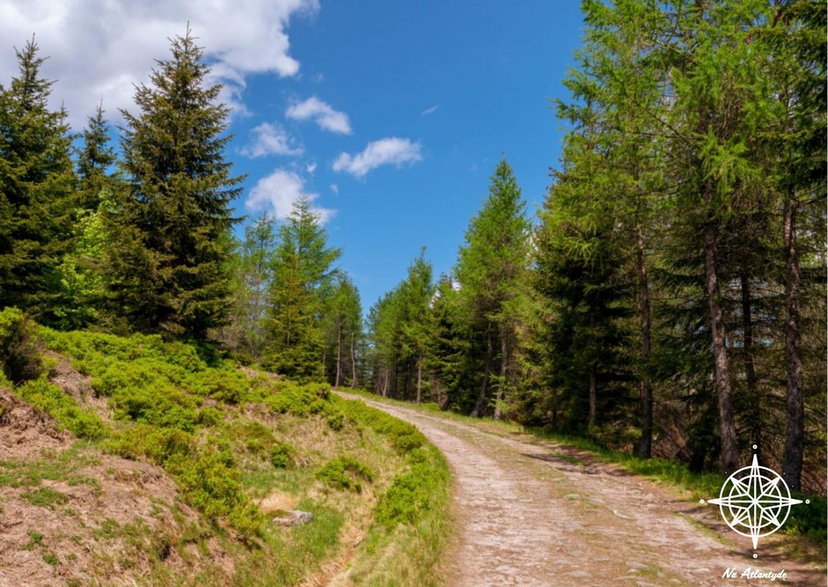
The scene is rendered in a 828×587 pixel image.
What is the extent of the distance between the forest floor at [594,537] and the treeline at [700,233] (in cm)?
272

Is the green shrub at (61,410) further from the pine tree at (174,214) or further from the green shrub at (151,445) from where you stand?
the pine tree at (174,214)

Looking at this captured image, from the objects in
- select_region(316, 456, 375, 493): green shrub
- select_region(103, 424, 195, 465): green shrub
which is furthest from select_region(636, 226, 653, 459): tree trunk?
select_region(103, 424, 195, 465): green shrub

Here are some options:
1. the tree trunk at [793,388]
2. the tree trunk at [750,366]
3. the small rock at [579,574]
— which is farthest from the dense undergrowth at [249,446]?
the tree trunk at [750,366]

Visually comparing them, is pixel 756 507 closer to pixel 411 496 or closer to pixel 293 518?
pixel 411 496

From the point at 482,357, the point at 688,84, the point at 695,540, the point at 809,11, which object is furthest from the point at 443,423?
the point at 809,11

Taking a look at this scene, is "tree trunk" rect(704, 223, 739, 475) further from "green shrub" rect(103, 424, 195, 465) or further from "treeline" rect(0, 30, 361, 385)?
"treeline" rect(0, 30, 361, 385)

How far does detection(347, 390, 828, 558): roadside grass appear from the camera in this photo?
754cm

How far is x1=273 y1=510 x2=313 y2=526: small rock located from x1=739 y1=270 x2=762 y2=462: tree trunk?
12218 mm

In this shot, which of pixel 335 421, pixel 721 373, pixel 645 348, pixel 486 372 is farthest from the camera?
pixel 486 372

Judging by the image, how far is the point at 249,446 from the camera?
11.7m

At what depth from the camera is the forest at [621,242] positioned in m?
9.70

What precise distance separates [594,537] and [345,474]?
20.5 ft

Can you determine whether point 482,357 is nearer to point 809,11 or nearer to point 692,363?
point 692,363

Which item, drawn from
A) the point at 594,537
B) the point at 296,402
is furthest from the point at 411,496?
the point at 296,402
